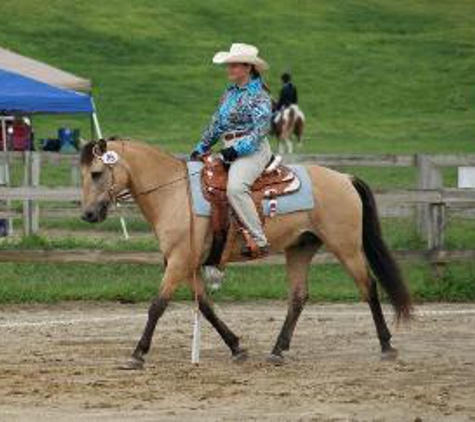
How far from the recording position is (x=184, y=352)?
14133 mm

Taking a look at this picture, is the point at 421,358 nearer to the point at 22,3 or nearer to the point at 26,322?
the point at 26,322

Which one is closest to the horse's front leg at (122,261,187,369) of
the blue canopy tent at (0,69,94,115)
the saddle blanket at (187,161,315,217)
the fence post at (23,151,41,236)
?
the saddle blanket at (187,161,315,217)

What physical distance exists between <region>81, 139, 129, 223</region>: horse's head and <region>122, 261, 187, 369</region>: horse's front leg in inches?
27.9

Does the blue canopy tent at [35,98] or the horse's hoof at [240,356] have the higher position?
the blue canopy tent at [35,98]

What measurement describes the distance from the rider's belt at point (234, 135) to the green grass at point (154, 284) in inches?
186

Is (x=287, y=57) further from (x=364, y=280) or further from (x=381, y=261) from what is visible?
(x=364, y=280)

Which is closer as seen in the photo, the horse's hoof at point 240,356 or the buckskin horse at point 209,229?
the buckskin horse at point 209,229

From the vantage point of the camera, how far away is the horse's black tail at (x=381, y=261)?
14.2 metres

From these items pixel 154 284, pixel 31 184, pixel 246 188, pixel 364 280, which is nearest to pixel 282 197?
pixel 246 188

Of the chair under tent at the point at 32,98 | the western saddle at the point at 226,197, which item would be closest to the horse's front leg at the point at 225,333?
the western saddle at the point at 226,197

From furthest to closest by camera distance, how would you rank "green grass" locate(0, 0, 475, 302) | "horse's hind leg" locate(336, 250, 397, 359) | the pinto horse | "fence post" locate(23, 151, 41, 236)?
"green grass" locate(0, 0, 475, 302) → the pinto horse → "fence post" locate(23, 151, 41, 236) → "horse's hind leg" locate(336, 250, 397, 359)

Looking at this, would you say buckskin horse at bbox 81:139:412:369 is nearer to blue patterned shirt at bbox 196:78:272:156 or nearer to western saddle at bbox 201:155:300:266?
western saddle at bbox 201:155:300:266

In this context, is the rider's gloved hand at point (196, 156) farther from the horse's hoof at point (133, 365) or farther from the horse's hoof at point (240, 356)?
the horse's hoof at point (133, 365)

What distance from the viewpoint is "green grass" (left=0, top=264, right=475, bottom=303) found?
1817 cm
